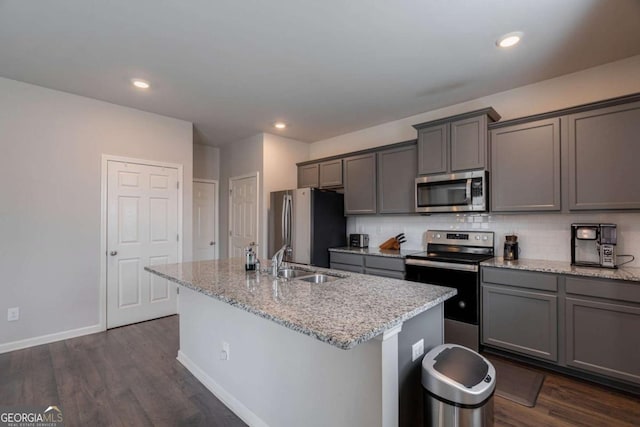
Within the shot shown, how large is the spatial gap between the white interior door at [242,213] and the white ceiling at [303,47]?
1583 millimetres

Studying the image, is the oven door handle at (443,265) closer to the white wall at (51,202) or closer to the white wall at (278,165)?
the white wall at (278,165)

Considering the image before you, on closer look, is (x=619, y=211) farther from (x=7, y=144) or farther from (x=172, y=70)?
(x=7, y=144)

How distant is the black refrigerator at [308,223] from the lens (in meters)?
4.02

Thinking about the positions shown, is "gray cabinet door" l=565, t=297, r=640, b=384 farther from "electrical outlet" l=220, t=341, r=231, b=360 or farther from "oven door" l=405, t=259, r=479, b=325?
"electrical outlet" l=220, t=341, r=231, b=360

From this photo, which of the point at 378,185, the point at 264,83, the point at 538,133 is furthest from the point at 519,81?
the point at 264,83

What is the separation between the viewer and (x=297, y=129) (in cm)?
449

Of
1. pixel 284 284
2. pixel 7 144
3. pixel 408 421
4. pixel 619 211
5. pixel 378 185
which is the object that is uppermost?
pixel 7 144

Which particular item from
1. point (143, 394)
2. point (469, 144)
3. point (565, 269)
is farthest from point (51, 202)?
point (565, 269)

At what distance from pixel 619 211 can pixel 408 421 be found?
237cm

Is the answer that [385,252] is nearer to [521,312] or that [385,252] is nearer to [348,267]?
[348,267]

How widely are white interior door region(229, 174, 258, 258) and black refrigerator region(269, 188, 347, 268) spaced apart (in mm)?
426

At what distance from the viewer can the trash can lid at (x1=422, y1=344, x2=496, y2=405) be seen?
52.7 inches

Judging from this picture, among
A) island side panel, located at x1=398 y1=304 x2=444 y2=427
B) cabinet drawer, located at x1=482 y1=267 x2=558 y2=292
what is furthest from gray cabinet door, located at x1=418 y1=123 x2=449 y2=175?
island side panel, located at x1=398 y1=304 x2=444 y2=427

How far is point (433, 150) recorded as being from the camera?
11.0 feet
